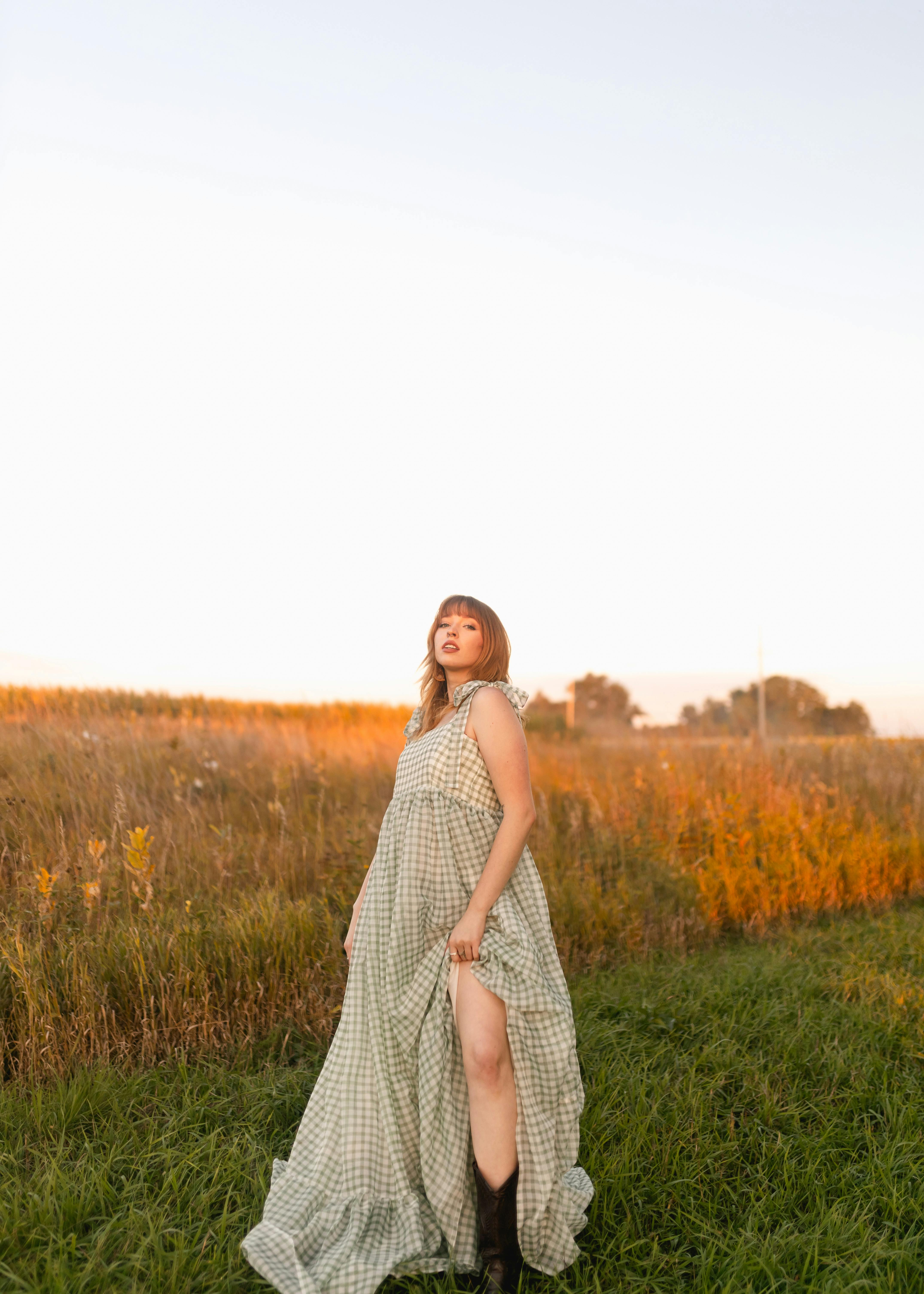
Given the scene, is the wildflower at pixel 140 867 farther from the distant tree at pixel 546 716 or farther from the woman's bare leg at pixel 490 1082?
the distant tree at pixel 546 716

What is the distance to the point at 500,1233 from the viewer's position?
2102 millimetres

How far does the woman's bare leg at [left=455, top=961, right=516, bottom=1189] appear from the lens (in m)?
2.05

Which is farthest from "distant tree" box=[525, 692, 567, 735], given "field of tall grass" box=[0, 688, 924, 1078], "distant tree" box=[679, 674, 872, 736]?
"field of tall grass" box=[0, 688, 924, 1078]

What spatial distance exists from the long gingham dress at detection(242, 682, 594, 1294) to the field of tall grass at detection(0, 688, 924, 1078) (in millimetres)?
1376

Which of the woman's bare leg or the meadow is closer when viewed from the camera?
the woman's bare leg

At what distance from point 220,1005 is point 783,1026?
2.39 metres

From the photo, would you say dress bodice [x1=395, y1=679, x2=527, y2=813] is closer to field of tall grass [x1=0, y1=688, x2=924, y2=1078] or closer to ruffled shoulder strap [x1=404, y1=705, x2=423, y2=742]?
ruffled shoulder strap [x1=404, y1=705, x2=423, y2=742]

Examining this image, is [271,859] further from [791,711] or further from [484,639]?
[791,711]

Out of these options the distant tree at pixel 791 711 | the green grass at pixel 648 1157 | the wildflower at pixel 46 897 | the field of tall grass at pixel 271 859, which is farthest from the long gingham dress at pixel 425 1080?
the distant tree at pixel 791 711

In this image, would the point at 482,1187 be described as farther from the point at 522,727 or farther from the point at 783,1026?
the point at 783,1026

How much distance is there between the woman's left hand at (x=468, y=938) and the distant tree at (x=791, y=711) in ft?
66.0

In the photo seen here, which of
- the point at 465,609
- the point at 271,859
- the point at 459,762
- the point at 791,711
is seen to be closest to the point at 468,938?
the point at 459,762

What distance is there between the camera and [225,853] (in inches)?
197

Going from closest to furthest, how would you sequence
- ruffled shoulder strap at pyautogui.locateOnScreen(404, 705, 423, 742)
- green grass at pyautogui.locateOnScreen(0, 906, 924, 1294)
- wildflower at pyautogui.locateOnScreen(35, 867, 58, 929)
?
1. green grass at pyautogui.locateOnScreen(0, 906, 924, 1294)
2. ruffled shoulder strap at pyautogui.locateOnScreen(404, 705, 423, 742)
3. wildflower at pyautogui.locateOnScreen(35, 867, 58, 929)
